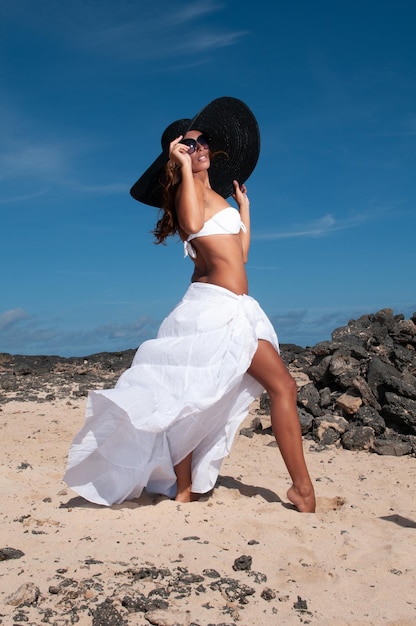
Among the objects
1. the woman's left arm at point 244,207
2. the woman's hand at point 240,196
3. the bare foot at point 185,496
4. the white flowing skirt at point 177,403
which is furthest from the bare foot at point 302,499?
the woman's hand at point 240,196

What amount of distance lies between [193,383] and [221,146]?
6.30ft

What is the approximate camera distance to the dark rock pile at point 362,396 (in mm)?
7312

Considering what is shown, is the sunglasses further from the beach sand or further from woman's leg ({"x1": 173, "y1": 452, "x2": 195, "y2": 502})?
the beach sand

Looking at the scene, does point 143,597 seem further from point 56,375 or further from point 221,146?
point 56,375

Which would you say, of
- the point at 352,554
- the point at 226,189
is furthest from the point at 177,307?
the point at 352,554

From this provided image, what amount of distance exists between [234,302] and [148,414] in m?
0.97

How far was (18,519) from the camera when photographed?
4.59 meters

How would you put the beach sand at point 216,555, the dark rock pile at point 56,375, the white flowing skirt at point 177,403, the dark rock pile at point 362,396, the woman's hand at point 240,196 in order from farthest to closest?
the dark rock pile at point 56,375
the dark rock pile at point 362,396
the woman's hand at point 240,196
the white flowing skirt at point 177,403
the beach sand at point 216,555

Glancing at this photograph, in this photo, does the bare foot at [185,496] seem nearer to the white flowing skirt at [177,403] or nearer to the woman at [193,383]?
the woman at [193,383]

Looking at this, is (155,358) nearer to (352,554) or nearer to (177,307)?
(177,307)

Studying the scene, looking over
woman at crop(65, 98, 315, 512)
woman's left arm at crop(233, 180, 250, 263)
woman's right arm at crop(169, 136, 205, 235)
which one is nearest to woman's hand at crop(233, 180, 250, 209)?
woman's left arm at crop(233, 180, 250, 263)

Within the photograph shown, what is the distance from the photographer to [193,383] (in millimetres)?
4570

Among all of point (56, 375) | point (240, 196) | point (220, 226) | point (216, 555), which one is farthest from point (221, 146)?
point (56, 375)

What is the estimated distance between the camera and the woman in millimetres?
4586
